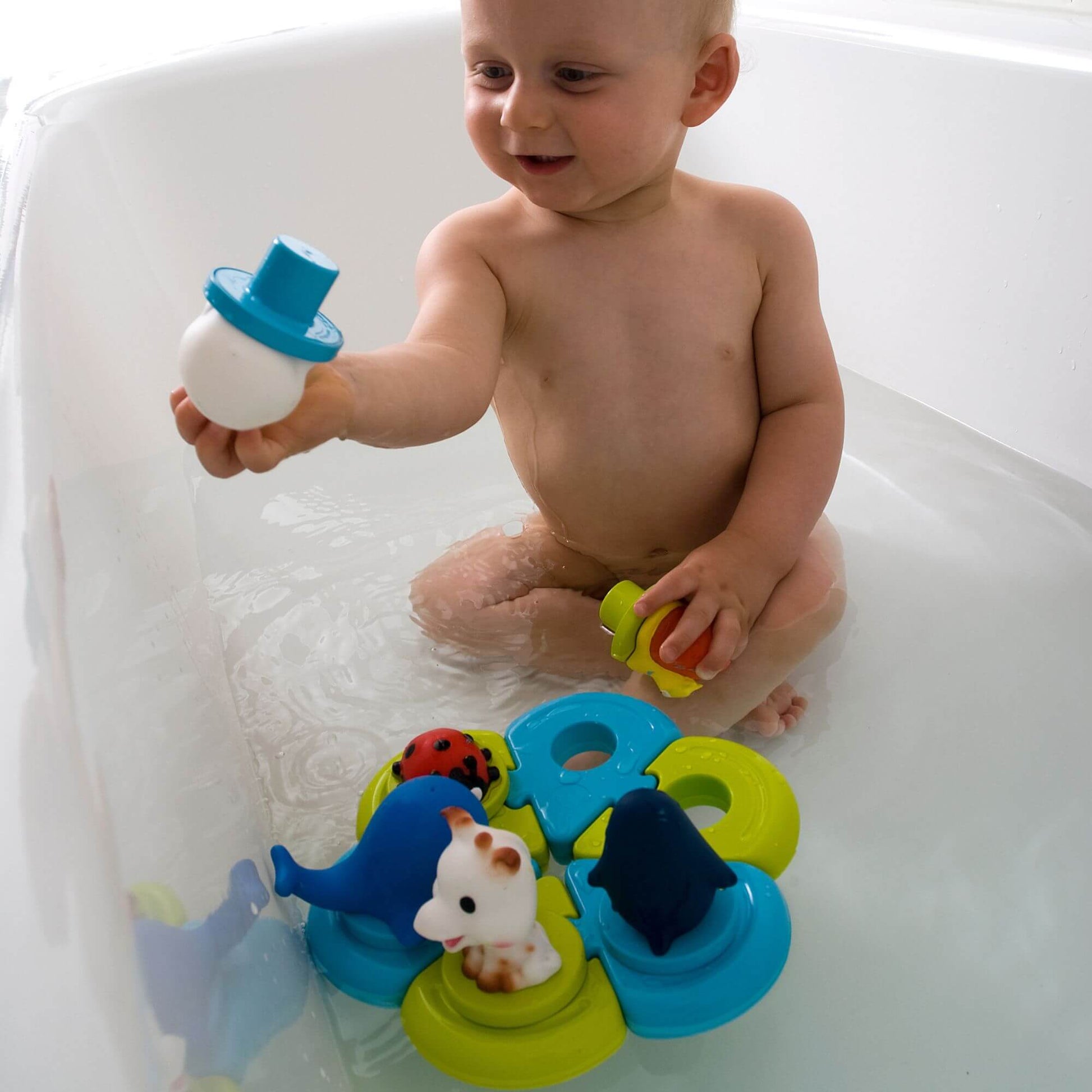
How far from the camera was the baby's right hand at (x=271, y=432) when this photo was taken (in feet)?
1.83

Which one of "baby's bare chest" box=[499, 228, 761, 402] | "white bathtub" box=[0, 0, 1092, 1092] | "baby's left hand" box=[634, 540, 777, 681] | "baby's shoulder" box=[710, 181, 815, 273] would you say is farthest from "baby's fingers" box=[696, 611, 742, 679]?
"baby's shoulder" box=[710, 181, 815, 273]

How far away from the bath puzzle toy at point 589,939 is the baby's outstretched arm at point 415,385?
20 cm

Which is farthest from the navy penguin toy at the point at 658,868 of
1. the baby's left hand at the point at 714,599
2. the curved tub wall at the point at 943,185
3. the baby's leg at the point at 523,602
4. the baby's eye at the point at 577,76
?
the curved tub wall at the point at 943,185

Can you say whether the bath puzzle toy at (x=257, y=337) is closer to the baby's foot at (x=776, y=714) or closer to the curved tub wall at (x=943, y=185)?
the baby's foot at (x=776, y=714)

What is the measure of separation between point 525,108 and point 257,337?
1.12ft

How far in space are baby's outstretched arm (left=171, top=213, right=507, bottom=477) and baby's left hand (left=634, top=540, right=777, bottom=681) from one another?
0.60 ft

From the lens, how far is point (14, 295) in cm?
64

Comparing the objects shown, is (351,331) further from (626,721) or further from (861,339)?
(626,721)

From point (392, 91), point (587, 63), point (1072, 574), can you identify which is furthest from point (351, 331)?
point (1072, 574)

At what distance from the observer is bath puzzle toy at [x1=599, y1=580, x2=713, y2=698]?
825 millimetres

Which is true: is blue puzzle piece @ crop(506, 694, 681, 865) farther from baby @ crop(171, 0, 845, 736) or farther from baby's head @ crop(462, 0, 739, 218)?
baby's head @ crop(462, 0, 739, 218)

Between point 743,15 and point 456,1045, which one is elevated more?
point 743,15

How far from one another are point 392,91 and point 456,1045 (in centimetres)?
119

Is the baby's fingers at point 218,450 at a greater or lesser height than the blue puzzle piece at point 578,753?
greater
